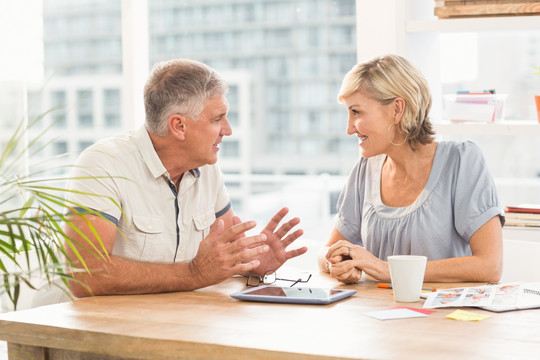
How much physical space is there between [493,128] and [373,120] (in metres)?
0.68

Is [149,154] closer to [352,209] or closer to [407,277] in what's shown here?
[352,209]

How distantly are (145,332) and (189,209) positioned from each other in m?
0.81

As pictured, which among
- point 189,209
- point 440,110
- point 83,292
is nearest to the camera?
point 83,292

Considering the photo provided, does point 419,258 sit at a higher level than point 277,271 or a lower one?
higher

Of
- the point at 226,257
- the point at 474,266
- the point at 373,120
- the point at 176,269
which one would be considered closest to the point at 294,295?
the point at 226,257

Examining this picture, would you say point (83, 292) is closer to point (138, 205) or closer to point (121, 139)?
point (138, 205)

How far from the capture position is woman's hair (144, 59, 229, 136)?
2.11 meters

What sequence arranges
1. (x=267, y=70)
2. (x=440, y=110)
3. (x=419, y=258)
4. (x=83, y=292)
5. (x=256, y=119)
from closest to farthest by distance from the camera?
(x=419, y=258), (x=83, y=292), (x=440, y=110), (x=267, y=70), (x=256, y=119)

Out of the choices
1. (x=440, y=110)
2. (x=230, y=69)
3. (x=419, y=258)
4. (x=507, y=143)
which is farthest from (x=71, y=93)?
(x=419, y=258)

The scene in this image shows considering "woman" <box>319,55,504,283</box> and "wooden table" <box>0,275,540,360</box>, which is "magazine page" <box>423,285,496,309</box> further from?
"woman" <box>319,55,504,283</box>

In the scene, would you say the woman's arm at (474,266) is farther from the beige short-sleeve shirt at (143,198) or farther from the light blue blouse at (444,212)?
the beige short-sleeve shirt at (143,198)

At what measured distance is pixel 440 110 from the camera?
9.82 ft

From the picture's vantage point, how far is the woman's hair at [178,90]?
6.93 feet

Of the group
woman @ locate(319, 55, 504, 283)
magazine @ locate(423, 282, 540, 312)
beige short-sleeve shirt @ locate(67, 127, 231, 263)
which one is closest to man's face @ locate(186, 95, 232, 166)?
beige short-sleeve shirt @ locate(67, 127, 231, 263)
